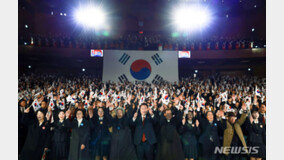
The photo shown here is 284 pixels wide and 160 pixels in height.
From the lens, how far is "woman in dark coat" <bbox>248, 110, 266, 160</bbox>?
190 inches

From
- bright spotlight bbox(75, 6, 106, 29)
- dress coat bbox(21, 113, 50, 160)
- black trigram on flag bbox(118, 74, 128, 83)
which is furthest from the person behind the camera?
bright spotlight bbox(75, 6, 106, 29)

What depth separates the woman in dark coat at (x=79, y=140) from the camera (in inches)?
191

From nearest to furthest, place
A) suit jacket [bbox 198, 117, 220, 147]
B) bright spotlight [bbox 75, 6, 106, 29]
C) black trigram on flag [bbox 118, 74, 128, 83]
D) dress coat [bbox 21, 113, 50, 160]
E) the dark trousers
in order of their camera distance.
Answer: dress coat [bbox 21, 113, 50, 160], the dark trousers, suit jacket [bbox 198, 117, 220, 147], black trigram on flag [bbox 118, 74, 128, 83], bright spotlight [bbox 75, 6, 106, 29]

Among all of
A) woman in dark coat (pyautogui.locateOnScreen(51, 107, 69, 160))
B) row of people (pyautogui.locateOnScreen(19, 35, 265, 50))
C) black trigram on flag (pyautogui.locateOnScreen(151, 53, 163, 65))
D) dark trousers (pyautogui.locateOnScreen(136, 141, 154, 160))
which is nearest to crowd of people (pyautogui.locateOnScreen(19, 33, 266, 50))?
row of people (pyautogui.locateOnScreen(19, 35, 265, 50))

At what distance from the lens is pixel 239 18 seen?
21.9 metres

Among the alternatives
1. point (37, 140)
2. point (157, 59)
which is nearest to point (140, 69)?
point (157, 59)

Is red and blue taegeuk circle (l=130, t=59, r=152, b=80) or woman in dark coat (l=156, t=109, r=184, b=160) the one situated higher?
red and blue taegeuk circle (l=130, t=59, r=152, b=80)

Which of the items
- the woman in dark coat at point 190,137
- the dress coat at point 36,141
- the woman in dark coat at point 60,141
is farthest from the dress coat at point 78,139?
the woman in dark coat at point 190,137

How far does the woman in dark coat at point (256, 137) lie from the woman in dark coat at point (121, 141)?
3.18 meters

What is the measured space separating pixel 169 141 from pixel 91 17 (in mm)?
20214

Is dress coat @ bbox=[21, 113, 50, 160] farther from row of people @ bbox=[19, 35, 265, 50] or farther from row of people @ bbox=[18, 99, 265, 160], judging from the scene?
row of people @ bbox=[19, 35, 265, 50]

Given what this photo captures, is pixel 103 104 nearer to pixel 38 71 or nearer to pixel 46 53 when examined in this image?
pixel 46 53

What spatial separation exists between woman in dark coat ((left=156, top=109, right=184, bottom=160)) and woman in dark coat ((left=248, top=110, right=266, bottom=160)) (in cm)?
191

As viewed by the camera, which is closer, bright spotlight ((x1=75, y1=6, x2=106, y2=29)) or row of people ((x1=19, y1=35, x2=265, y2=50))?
row of people ((x1=19, y1=35, x2=265, y2=50))
